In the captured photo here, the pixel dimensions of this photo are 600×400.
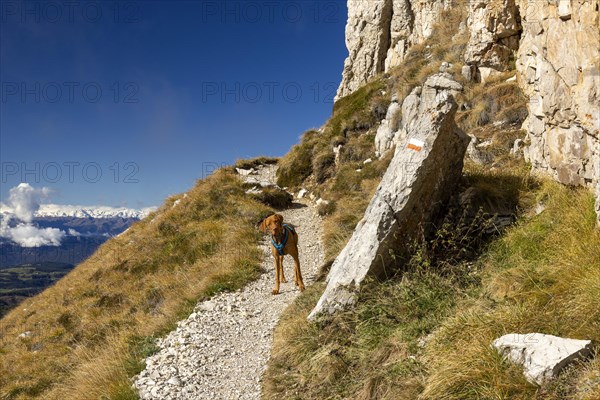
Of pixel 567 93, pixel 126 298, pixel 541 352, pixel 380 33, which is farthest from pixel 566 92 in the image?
pixel 380 33

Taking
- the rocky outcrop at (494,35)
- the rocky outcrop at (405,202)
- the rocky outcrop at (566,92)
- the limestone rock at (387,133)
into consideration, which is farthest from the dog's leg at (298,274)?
the rocky outcrop at (494,35)

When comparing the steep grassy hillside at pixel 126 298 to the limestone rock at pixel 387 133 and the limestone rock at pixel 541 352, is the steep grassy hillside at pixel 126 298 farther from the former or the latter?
the limestone rock at pixel 387 133

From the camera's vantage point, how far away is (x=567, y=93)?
750 cm

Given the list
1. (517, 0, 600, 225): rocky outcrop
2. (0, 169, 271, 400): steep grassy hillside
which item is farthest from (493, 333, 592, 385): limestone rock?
(0, 169, 271, 400): steep grassy hillside

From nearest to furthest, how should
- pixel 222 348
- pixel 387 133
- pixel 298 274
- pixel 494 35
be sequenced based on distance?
pixel 222 348
pixel 298 274
pixel 494 35
pixel 387 133

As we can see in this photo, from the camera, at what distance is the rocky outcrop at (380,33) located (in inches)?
1328

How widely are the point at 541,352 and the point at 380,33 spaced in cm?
3873

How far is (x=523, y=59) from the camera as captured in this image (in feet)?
43.6

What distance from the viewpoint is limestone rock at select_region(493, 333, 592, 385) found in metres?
3.67

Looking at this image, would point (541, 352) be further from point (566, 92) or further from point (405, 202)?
point (566, 92)

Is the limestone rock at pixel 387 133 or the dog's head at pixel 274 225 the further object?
the limestone rock at pixel 387 133

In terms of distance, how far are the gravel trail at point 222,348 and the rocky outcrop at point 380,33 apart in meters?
29.1

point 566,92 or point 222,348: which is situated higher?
point 566,92

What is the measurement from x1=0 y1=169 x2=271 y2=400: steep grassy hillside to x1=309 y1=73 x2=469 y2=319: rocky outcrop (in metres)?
4.28
